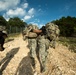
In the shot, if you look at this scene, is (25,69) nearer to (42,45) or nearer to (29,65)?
(29,65)

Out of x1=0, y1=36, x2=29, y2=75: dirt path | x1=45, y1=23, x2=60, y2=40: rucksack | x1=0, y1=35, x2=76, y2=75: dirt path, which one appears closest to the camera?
x1=45, y1=23, x2=60, y2=40: rucksack

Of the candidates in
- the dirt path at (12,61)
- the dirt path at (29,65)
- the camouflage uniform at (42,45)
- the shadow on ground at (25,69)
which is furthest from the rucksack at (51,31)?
the dirt path at (12,61)

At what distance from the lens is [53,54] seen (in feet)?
44.2

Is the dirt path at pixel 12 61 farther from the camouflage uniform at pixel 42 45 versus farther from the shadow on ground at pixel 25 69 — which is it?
the camouflage uniform at pixel 42 45

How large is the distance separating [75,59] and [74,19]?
1352 inches

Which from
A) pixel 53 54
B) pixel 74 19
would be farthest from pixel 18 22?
pixel 53 54

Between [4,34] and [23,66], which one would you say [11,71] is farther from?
[4,34]

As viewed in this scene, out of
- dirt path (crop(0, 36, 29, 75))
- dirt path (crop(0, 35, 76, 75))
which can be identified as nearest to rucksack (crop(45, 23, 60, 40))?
dirt path (crop(0, 35, 76, 75))

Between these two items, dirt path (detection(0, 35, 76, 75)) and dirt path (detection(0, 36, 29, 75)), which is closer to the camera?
dirt path (detection(0, 35, 76, 75))

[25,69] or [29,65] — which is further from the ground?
[29,65]

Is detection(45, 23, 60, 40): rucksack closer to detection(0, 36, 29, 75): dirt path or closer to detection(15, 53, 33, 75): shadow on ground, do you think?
detection(15, 53, 33, 75): shadow on ground

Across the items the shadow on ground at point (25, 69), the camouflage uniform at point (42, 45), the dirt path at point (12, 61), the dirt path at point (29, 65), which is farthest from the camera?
the dirt path at point (12, 61)

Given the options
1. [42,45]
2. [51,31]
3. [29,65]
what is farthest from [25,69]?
[51,31]

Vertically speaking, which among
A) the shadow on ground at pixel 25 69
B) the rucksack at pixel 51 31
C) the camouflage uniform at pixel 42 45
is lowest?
the shadow on ground at pixel 25 69
